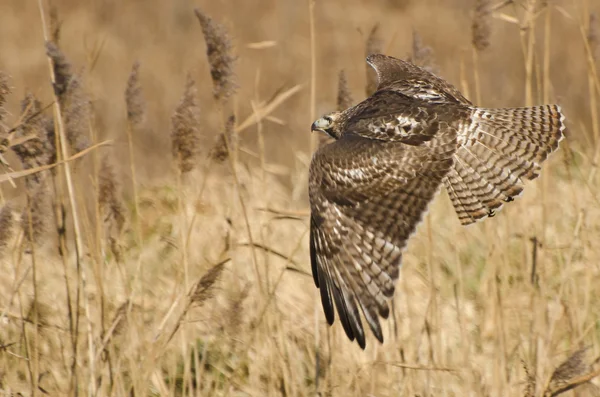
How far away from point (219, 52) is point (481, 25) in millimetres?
945

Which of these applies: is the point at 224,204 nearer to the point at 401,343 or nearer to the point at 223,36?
the point at 401,343

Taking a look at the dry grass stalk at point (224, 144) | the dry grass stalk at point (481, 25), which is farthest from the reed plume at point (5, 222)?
the dry grass stalk at point (481, 25)

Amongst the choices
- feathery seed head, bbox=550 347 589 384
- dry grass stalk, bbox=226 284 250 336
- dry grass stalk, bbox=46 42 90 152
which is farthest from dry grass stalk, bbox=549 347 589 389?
dry grass stalk, bbox=46 42 90 152

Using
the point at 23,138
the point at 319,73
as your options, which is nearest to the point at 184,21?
the point at 319,73

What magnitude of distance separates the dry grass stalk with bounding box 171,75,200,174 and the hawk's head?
98 cm

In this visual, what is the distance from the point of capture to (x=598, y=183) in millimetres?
5160

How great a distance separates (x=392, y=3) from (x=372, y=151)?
8.13 meters

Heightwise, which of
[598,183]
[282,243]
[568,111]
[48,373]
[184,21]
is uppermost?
[184,21]

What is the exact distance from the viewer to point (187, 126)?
3.09 metres

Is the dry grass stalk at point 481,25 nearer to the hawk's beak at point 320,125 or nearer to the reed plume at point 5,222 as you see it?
the hawk's beak at point 320,125

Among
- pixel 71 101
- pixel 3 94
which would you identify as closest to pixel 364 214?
pixel 71 101

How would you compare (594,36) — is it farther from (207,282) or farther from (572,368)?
(207,282)

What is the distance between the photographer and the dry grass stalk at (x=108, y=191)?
3178 millimetres

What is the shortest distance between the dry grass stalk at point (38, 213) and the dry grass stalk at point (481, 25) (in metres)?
1.44
